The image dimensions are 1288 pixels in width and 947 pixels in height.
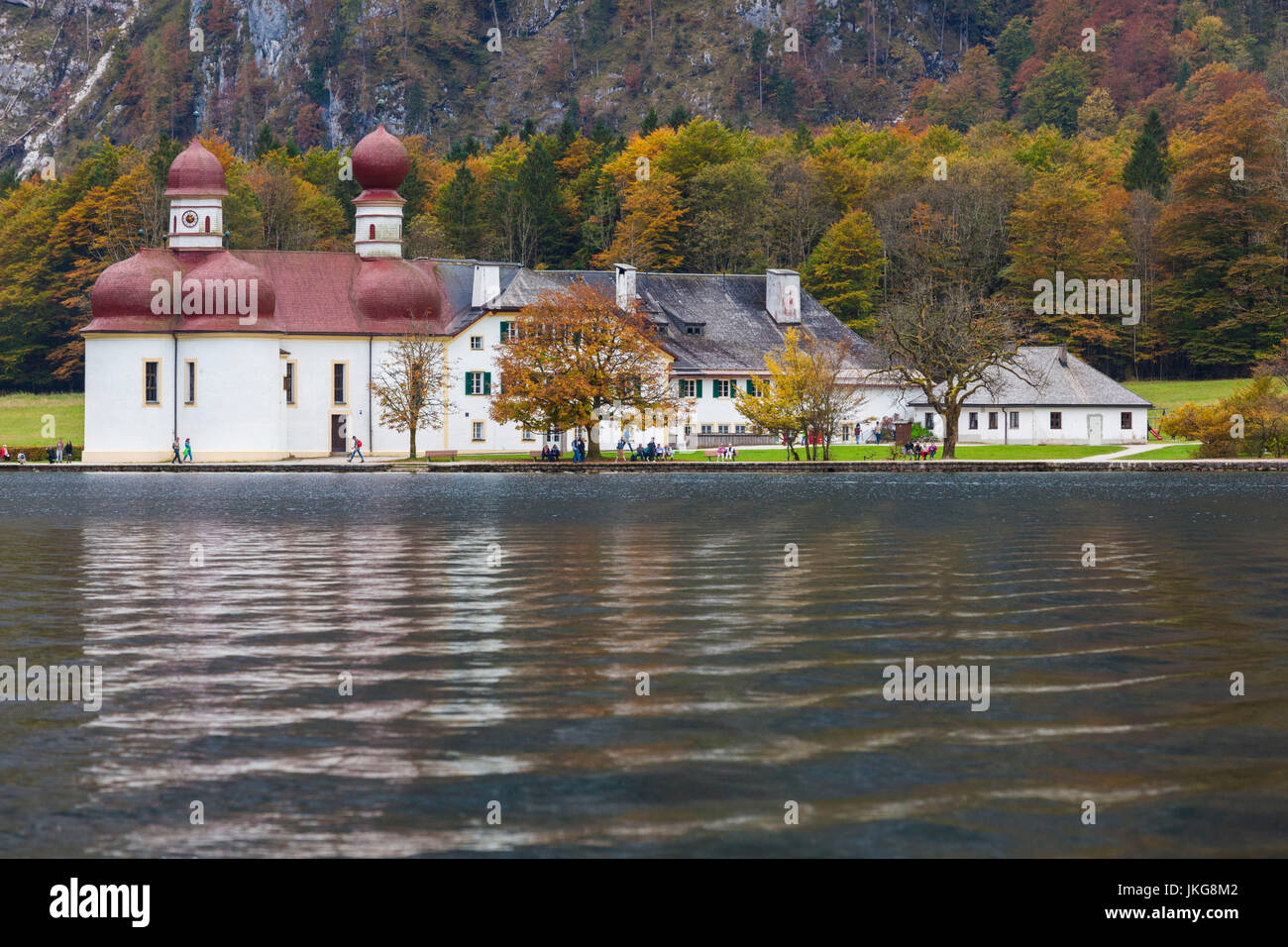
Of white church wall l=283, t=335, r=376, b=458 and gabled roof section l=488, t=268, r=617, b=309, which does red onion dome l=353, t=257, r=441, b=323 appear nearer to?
white church wall l=283, t=335, r=376, b=458

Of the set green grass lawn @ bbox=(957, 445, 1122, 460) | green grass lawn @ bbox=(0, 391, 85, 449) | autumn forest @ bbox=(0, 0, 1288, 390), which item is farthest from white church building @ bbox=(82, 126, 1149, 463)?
autumn forest @ bbox=(0, 0, 1288, 390)

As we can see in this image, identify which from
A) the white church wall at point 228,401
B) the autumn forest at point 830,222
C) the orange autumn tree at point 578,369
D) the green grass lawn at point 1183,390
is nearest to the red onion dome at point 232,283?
the white church wall at point 228,401

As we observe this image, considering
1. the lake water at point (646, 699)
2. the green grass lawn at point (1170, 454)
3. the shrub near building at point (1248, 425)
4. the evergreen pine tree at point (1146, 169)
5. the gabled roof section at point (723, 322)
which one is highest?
the evergreen pine tree at point (1146, 169)

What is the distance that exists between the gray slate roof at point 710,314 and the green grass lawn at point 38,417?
105 ft

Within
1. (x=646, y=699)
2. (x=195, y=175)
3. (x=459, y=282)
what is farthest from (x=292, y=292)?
(x=646, y=699)

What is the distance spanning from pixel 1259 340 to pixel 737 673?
111549 mm

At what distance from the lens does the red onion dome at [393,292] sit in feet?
336

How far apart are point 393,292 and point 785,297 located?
26.8m

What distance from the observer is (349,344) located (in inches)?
3994

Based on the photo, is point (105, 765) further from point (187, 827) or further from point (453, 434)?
point (453, 434)

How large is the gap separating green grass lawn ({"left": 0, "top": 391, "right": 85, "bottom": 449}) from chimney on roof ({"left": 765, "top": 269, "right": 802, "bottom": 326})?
4611 cm

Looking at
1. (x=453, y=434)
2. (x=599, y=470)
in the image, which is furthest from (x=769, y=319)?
(x=599, y=470)

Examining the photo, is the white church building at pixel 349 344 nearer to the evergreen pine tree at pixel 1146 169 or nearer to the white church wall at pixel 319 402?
the white church wall at pixel 319 402

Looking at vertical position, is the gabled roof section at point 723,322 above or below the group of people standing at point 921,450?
above
